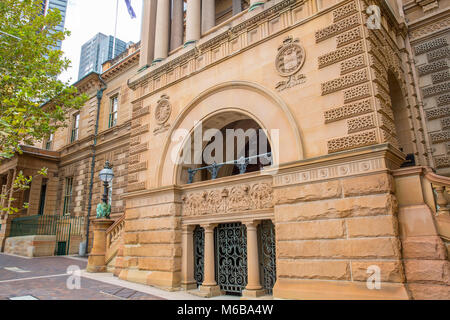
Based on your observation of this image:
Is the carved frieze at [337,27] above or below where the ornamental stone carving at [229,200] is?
above

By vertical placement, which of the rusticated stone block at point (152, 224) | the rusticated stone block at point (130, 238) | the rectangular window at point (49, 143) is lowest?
the rusticated stone block at point (130, 238)

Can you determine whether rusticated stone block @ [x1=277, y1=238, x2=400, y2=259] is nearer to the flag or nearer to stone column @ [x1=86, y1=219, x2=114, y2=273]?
stone column @ [x1=86, y1=219, x2=114, y2=273]

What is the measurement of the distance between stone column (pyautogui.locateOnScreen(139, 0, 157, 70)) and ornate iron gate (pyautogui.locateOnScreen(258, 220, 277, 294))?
8.40 meters

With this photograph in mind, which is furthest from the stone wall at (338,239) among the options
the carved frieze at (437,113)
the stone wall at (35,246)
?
the stone wall at (35,246)

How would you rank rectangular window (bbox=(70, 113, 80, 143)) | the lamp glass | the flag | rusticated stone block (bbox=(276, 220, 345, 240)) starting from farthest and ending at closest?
rectangular window (bbox=(70, 113, 80, 143))
the flag
the lamp glass
rusticated stone block (bbox=(276, 220, 345, 240))

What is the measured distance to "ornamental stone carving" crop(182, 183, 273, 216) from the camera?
8172mm

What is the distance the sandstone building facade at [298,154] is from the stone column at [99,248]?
0.32m

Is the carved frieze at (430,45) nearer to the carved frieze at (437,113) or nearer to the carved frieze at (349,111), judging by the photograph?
the carved frieze at (437,113)

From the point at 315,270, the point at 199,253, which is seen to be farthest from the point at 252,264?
the point at 199,253

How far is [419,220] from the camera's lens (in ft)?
19.6

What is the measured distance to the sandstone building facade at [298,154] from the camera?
614 cm

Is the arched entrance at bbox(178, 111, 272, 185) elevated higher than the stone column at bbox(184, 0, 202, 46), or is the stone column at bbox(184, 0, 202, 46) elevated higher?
the stone column at bbox(184, 0, 202, 46)

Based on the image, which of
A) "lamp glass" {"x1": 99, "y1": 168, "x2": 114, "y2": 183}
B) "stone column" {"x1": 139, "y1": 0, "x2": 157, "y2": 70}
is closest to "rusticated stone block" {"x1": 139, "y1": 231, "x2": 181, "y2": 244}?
"lamp glass" {"x1": 99, "y1": 168, "x2": 114, "y2": 183}
